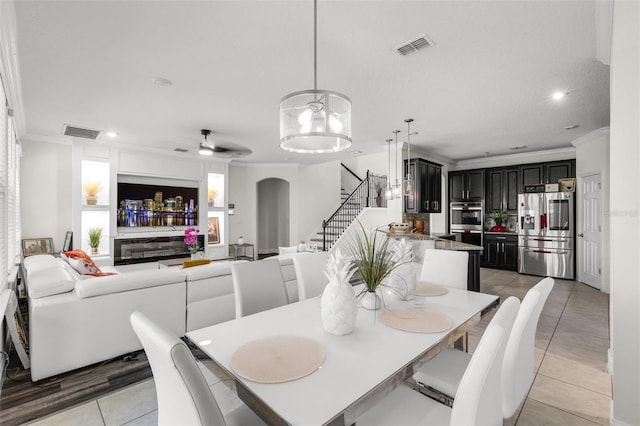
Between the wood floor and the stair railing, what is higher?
the stair railing

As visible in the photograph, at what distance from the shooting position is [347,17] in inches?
86.0

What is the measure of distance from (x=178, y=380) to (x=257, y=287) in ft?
4.76

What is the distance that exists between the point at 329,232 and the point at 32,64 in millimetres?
6770

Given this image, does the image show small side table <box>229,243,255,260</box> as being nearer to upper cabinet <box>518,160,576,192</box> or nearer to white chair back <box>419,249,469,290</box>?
white chair back <box>419,249,469,290</box>

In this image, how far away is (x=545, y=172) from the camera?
662 centimetres

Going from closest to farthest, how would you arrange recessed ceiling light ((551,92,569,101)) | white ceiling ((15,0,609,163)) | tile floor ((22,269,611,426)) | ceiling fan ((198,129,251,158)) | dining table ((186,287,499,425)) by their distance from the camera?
dining table ((186,287,499,425)) → tile floor ((22,269,611,426)) → white ceiling ((15,0,609,163)) → recessed ceiling light ((551,92,569,101)) → ceiling fan ((198,129,251,158))

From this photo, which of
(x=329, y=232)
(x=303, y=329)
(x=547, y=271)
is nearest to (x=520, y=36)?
(x=303, y=329)

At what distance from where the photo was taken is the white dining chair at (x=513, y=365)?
1.47 m

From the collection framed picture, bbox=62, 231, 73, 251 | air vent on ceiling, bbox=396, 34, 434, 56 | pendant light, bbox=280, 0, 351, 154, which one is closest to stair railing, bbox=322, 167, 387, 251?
framed picture, bbox=62, 231, 73, 251

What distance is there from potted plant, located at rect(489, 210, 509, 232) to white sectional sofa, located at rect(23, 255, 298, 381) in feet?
21.4

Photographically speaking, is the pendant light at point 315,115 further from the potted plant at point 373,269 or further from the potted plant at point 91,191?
the potted plant at point 91,191

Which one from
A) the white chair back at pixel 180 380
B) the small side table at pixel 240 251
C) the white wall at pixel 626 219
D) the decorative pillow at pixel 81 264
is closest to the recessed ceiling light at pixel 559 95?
the white wall at pixel 626 219

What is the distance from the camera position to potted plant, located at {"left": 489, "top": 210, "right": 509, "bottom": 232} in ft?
23.3

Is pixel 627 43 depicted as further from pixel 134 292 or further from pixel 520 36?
pixel 134 292
